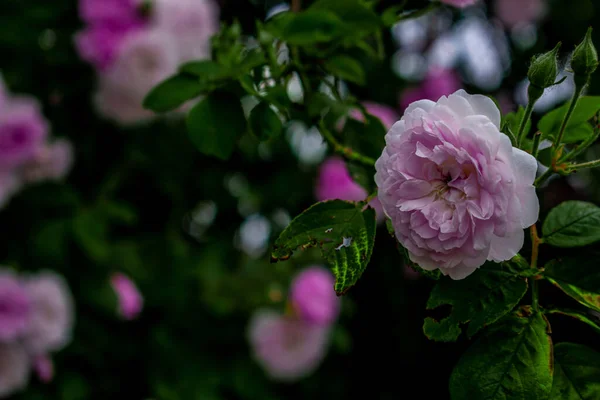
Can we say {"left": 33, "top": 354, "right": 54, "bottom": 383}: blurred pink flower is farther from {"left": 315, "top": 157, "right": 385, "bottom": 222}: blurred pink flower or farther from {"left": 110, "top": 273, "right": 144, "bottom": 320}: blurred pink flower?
{"left": 315, "top": 157, "right": 385, "bottom": 222}: blurred pink flower

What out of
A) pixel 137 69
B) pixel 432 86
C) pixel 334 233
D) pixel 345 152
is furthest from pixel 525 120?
pixel 432 86

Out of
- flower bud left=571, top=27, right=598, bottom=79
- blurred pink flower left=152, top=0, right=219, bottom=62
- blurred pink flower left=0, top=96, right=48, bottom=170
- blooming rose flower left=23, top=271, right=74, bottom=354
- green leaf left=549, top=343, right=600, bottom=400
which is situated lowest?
blooming rose flower left=23, top=271, right=74, bottom=354

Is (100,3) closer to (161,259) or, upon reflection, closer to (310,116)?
(161,259)

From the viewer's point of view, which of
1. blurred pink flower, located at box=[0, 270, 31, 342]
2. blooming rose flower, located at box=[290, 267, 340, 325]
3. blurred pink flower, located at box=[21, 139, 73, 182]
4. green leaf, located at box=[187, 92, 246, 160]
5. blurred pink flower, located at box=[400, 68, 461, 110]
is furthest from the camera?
blurred pink flower, located at box=[400, 68, 461, 110]

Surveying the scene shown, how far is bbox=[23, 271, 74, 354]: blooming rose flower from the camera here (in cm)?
144

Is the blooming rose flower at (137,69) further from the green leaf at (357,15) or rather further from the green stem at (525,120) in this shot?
the green stem at (525,120)

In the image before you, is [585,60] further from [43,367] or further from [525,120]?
[43,367]

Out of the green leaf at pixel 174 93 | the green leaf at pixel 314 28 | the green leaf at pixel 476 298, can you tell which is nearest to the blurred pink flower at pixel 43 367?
the green leaf at pixel 174 93

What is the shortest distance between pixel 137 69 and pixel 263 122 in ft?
3.24

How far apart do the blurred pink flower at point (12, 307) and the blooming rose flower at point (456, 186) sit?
1.19m

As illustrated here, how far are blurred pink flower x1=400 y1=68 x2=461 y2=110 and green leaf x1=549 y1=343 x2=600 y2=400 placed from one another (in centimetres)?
189

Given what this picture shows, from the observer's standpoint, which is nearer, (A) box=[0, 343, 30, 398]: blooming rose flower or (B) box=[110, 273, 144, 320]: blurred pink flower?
(A) box=[0, 343, 30, 398]: blooming rose flower

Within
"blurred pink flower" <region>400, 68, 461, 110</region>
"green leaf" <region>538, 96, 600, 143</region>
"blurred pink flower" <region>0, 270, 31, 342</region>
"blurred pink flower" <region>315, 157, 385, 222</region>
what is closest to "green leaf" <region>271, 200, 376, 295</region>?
"green leaf" <region>538, 96, 600, 143</region>

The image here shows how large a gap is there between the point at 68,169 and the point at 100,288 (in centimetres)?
29
